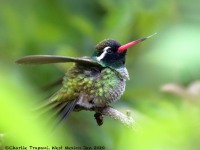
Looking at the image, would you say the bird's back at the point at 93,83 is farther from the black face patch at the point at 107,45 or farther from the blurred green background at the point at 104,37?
the blurred green background at the point at 104,37

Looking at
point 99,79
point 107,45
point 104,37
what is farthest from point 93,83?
point 104,37

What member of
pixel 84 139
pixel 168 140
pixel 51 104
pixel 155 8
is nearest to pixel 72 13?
pixel 155 8

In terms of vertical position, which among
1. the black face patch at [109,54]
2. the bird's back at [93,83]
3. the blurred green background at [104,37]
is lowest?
the bird's back at [93,83]

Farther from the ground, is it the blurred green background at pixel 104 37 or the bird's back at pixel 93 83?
the blurred green background at pixel 104 37

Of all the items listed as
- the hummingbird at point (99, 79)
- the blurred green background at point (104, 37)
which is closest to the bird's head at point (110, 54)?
the hummingbird at point (99, 79)

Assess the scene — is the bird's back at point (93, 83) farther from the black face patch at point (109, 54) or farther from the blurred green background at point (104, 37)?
the blurred green background at point (104, 37)

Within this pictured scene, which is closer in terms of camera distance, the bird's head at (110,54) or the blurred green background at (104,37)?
the bird's head at (110,54)

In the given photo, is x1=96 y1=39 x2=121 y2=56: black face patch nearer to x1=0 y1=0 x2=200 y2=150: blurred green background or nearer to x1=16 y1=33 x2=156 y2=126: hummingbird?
x1=16 y1=33 x2=156 y2=126: hummingbird

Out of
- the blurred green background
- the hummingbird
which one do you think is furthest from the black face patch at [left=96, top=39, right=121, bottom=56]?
the blurred green background

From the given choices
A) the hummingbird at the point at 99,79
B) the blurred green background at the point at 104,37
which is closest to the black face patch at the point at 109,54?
the hummingbird at the point at 99,79

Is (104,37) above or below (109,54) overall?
above

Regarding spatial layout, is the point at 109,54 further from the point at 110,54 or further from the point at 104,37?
the point at 104,37

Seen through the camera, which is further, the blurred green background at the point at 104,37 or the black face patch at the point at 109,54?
the blurred green background at the point at 104,37

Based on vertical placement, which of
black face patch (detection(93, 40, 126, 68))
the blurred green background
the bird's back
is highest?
the blurred green background
